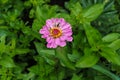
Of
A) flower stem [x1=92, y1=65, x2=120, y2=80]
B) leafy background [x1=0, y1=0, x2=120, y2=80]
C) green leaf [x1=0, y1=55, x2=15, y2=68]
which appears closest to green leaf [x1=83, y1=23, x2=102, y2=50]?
leafy background [x1=0, y1=0, x2=120, y2=80]

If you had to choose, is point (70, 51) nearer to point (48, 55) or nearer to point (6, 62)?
point (48, 55)

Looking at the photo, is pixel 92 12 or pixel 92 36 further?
pixel 92 12

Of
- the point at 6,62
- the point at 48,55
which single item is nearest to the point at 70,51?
the point at 48,55

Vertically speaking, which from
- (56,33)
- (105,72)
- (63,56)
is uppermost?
(56,33)

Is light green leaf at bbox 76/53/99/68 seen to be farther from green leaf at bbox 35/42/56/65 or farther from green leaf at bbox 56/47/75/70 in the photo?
green leaf at bbox 35/42/56/65

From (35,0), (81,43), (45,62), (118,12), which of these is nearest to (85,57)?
(81,43)

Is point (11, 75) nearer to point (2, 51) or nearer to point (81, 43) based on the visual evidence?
point (2, 51)
